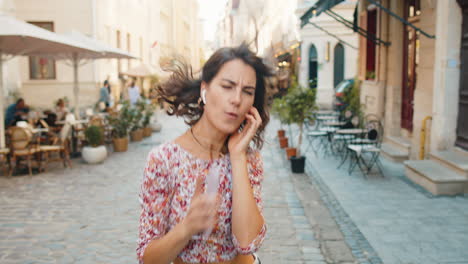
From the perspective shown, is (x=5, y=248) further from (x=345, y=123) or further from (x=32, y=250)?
(x=345, y=123)

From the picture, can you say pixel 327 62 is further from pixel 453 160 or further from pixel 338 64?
pixel 453 160

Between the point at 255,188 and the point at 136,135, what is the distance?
13929 mm

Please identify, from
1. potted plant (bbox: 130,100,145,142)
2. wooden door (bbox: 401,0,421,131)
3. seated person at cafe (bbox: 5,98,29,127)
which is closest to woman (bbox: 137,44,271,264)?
wooden door (bbox: 401,0,421,131)

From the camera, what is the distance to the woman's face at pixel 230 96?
1.92 meters

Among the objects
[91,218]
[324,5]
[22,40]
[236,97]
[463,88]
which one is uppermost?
[324,5]

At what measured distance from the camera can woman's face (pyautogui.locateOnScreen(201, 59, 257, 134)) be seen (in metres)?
1.92

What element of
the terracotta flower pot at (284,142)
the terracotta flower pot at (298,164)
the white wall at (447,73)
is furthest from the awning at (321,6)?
the terracotta flower pot at (298,164)

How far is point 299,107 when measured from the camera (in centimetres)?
991

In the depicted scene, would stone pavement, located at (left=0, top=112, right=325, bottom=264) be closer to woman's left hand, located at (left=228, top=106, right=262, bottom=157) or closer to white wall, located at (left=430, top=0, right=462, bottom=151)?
white wall, located at (left=430, top=0, right=462, bottom=151)

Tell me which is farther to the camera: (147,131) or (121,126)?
(147,131)

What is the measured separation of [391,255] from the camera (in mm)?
4980

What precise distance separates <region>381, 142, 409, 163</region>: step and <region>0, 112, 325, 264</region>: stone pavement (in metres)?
2.38

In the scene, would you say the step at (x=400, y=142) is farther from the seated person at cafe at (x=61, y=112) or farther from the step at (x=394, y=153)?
the seated person at cafe at (x=61, y=112)

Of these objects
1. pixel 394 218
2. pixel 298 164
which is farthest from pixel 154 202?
pixel 298 164
